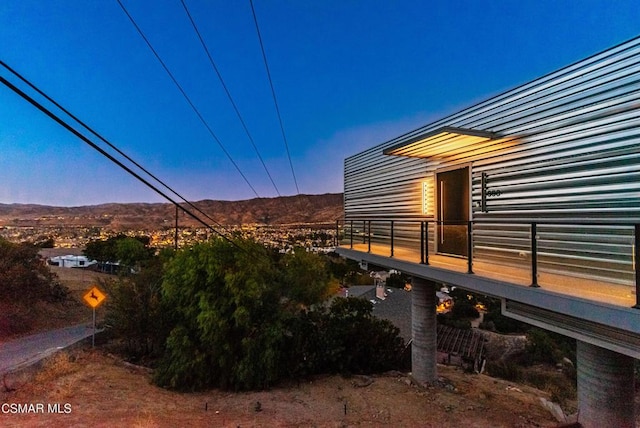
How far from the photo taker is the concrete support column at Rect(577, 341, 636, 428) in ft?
14.9

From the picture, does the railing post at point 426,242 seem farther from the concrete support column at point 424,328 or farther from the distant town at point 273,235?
the distant town at point 273,235

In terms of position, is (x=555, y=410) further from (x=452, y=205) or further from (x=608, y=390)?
(x=452, y=205)

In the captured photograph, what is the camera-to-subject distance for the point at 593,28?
1170 cm

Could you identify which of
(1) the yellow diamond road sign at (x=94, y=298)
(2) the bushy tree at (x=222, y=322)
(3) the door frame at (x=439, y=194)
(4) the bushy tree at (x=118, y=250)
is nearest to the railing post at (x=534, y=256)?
(3) the door frame at (x=439, y=194)

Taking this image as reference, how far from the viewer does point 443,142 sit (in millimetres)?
6531

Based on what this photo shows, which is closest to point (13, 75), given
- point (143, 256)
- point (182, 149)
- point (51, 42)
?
point (51, 42)

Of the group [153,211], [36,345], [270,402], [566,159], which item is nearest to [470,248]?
[566,159]

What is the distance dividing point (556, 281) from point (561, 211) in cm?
130

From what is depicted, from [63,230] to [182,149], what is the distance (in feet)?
52.8

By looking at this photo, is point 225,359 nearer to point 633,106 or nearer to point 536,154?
point 536,154

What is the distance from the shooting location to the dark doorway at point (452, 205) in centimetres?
665

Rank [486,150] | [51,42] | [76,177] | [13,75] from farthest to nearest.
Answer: [76,177] → [486,150] → [51,42] → [13,75]

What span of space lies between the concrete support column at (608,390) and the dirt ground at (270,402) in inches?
103

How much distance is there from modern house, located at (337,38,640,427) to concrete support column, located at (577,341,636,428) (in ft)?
0.05
